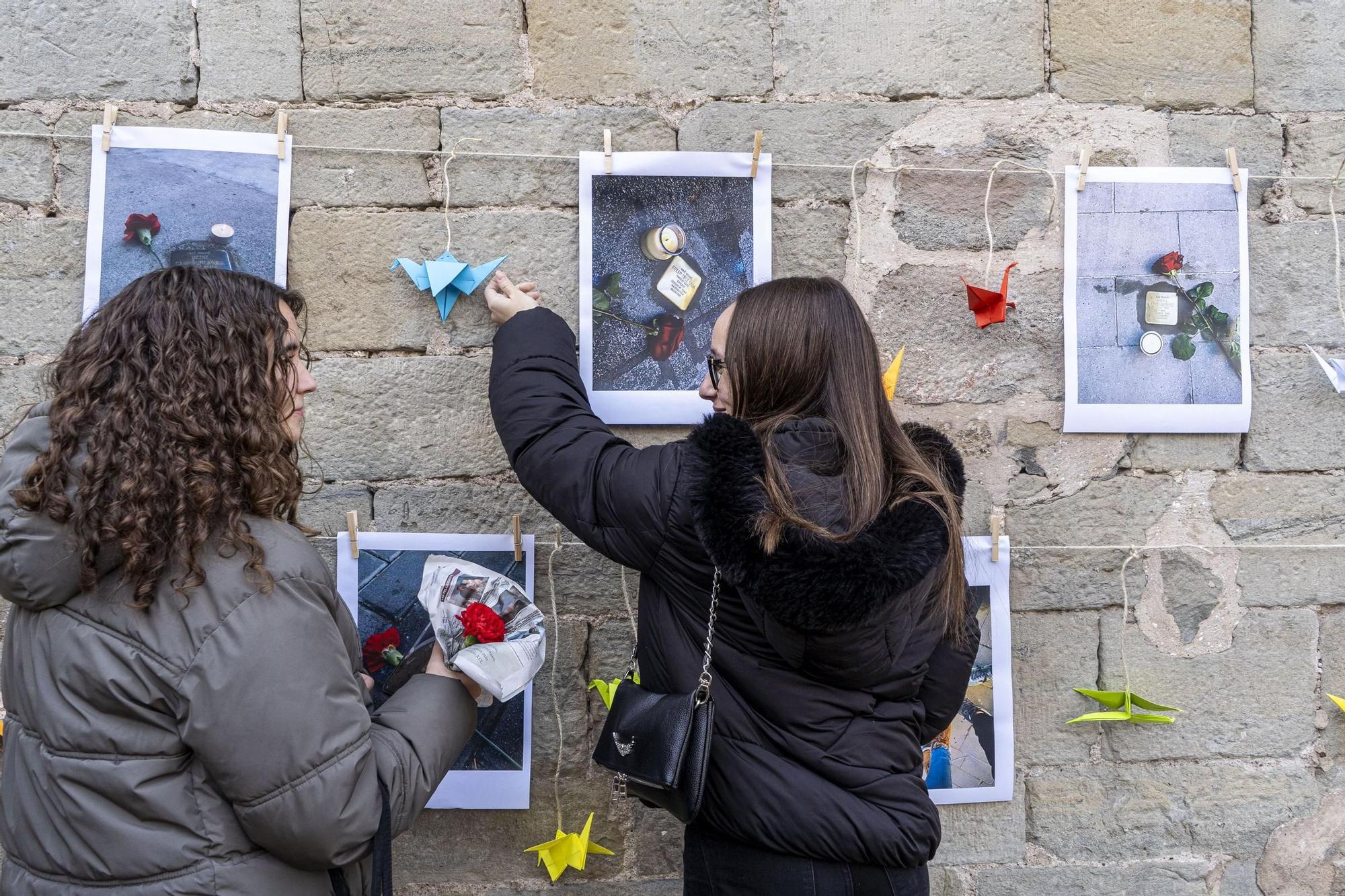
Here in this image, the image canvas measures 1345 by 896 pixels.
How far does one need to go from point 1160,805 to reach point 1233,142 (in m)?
1.60

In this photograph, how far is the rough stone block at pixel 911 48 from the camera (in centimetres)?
235

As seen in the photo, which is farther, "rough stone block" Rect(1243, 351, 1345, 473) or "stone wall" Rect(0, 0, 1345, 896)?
"rough stone block" Rect(1243, 351, 1345, 473)

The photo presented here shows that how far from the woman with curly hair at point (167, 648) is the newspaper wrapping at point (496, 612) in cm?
28

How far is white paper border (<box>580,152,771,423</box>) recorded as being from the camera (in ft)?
7.46

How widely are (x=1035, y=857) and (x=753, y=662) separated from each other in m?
1.22

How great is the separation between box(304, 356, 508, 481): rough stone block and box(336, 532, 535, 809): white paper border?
0.15 m

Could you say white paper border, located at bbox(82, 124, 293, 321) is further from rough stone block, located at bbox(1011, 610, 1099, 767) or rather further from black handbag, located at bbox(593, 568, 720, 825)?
rough stone block, located at bbox(1011, 610, 1099, 767)

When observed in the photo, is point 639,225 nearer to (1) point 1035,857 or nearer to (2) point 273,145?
(2) point 273,145

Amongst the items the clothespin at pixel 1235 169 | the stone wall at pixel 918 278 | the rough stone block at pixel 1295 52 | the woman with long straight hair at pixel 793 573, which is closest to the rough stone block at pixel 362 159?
the stone wall at pixel 918 278

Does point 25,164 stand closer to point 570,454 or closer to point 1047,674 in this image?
point 570,454

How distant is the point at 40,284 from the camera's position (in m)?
2.23

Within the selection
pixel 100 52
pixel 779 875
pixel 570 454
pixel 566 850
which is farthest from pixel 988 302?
pixel 100 52

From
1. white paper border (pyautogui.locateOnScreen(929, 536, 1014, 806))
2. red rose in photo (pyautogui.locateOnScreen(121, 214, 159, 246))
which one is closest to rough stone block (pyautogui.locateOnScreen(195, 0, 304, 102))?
red rose in photo (pyautogui.locateOnScreen(121, 214, 159, 246))

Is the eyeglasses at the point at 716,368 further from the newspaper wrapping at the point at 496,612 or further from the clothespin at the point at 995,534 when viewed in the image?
the clothespin at the point at 995,534
